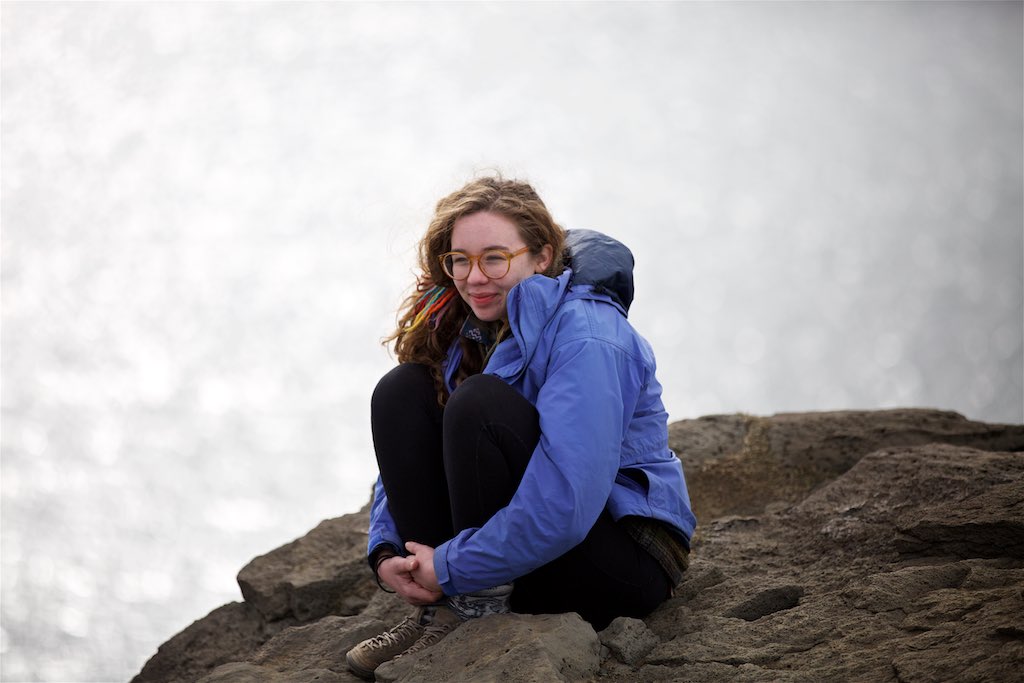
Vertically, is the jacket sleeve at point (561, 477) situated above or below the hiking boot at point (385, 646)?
above

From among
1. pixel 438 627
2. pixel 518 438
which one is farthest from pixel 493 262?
pixel 438 627

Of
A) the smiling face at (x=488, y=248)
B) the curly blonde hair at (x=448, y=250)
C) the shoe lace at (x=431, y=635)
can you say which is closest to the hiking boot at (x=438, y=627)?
the shoe lace at (x=431, y=635)

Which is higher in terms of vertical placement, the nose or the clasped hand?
the nose

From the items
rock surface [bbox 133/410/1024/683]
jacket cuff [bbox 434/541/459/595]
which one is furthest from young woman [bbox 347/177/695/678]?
rock surface [bbox 133/410/1024/683]

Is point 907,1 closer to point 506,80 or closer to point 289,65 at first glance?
point 506,80

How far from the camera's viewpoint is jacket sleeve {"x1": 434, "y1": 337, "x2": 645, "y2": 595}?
2.62m

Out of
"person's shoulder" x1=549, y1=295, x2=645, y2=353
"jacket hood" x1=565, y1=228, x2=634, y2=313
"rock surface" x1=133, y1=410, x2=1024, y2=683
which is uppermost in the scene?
"jacket hood" x1=565, y1=228, x2=634, y2=313

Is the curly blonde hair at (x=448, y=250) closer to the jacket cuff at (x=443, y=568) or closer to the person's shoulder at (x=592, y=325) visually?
the person's shoulder at (x=592, y=325)

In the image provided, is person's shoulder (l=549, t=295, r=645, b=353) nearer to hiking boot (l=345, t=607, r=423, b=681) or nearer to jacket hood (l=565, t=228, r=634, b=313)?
jacket hood (l=565, t=228, r=634, b=313)

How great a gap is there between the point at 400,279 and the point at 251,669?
1.37 meters

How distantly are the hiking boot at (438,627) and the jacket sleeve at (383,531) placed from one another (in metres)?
0.22

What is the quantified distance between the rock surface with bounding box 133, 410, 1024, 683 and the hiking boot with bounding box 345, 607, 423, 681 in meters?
0.06

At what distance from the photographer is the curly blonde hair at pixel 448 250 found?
120 inches

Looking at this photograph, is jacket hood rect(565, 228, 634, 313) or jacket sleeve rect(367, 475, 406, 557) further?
jacket sleeve rect(367, 475, 406, 557)
